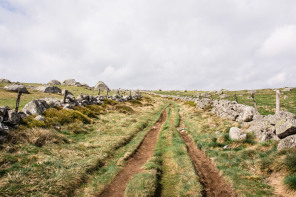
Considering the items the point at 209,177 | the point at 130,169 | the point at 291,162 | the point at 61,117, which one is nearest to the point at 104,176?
the point at 130,169

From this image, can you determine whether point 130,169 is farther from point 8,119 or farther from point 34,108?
point 34,108

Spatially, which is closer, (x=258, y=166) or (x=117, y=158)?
(x=258, y=166)

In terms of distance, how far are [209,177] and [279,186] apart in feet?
9.53

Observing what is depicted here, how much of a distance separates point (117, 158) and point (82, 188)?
3393 mm

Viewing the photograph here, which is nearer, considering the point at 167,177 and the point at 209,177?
the point at 167,177

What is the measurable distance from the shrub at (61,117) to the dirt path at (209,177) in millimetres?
12004

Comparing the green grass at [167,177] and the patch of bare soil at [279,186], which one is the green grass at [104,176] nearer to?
the green grass at [167,177]

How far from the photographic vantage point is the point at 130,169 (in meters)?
8.84

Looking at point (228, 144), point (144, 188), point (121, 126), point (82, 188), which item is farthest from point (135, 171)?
point (121, 126)

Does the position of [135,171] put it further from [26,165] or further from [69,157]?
[26,165]

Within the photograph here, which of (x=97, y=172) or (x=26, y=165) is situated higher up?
(x=26, y=165)

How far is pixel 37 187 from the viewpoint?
20.4ft

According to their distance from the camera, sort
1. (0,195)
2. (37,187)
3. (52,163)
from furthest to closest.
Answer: (52,163) < (37,187) < (0,195)

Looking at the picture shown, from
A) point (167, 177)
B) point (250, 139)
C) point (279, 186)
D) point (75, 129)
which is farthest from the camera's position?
point (75, 129)
